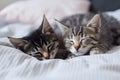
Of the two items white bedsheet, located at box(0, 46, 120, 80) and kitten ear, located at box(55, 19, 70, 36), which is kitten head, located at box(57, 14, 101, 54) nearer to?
kitten ear, located at box(55, 19, 70, 36)

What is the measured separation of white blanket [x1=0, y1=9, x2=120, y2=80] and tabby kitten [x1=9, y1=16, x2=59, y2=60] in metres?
0.08

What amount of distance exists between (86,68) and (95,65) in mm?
37

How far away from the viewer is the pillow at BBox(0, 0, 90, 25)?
1.80m

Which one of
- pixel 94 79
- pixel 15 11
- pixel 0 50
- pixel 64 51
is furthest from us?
pixel 15 11

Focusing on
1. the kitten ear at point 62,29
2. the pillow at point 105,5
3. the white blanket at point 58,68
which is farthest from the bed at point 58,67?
the pillow at point 105,5

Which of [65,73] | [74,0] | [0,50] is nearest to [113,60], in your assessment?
[65,73]

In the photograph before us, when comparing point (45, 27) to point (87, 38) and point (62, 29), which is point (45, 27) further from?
point (87, 38)

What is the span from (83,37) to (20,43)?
308 mm

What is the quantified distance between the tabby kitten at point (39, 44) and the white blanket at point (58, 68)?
84mm

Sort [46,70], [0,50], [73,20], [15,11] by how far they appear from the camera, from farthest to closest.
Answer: [15,11], [73,20], [0,50], [46,70]

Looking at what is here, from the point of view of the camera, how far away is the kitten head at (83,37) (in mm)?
1127

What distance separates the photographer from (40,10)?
1.81m

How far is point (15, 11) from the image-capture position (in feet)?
6.06

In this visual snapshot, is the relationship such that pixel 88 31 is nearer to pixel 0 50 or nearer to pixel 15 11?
pixel 0 50
